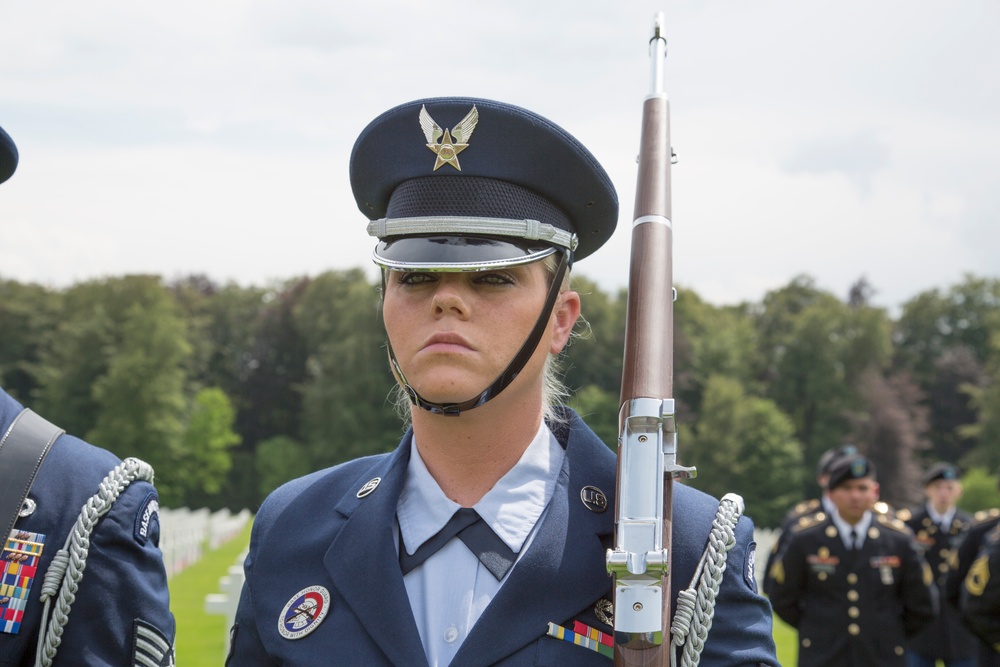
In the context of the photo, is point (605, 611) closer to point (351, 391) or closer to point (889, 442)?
point (351, 391)

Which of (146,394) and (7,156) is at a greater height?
(146,394)

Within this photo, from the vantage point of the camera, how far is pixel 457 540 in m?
3.12

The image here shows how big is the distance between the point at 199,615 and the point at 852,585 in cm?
1026

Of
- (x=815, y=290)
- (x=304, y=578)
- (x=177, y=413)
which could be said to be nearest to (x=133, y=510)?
(x=304, y=578)

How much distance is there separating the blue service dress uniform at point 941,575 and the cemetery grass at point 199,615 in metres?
7.51

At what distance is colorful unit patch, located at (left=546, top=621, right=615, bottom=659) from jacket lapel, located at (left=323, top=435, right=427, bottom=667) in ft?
1.05

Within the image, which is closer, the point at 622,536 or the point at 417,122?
the point at 622,536

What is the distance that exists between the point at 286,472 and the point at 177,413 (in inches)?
268

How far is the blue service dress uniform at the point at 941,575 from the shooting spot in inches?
534

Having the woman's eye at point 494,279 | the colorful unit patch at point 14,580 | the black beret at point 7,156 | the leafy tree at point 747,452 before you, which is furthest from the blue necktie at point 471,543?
the leafy tree at point 747,452

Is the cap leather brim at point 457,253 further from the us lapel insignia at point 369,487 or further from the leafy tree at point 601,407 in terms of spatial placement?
the leafy tree at point 601,407

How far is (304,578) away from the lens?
10.5 ft

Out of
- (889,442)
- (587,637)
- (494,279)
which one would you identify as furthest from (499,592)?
(889,442)

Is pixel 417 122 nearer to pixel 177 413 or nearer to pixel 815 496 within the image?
pixel 177 413
